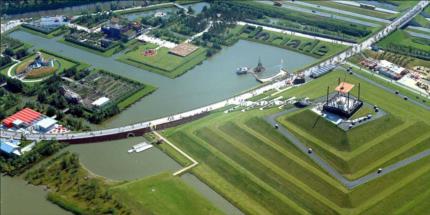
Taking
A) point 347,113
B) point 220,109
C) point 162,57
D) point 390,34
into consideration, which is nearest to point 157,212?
point 220,109

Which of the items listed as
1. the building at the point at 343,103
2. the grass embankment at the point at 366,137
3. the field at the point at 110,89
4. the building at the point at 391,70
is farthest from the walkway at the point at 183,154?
the building at the point at 391,70

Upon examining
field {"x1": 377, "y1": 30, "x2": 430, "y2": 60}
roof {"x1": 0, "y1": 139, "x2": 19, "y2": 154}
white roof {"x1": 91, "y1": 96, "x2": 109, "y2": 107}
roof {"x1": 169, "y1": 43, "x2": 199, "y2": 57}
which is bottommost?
roof {"x1": 0, "y1": 139, "x2": 19, "y2": 154}

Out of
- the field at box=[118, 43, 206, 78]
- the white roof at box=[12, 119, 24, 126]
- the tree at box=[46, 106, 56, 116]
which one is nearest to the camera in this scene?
the white roof at box=[12, 119, 24, 126]

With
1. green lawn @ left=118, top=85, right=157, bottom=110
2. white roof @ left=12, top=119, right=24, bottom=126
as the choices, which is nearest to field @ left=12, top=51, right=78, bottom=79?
white roof @ left=12, top=119, right=24, bottom=126

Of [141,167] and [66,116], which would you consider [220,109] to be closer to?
[141,167]

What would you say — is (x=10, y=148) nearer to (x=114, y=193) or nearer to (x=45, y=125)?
(x=45, y=125)

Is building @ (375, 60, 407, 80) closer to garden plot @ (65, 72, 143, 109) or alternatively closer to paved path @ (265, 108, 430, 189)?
paved path @ (265, 108, 430, 189)

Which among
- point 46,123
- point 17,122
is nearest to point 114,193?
point 46,123
